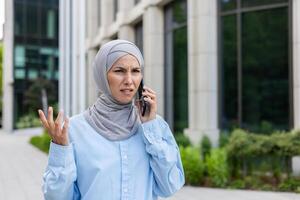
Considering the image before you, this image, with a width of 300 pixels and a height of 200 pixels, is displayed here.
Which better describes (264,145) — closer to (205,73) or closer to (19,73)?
(205,73)

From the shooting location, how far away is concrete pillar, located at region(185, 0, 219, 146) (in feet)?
42.2

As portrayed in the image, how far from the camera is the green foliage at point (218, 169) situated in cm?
925

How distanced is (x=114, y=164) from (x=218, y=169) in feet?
24.8

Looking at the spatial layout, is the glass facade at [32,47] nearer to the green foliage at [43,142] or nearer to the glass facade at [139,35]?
the green foliage at [43,142]

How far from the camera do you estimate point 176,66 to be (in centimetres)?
1591

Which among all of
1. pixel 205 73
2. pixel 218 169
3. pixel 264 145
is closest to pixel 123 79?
pixel 218 169

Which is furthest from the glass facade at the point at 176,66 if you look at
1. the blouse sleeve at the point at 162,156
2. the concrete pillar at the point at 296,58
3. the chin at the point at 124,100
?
the chin at the point at 124,100

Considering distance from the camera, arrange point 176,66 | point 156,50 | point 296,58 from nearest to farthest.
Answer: point 296,58
point 176,66
point 156,50

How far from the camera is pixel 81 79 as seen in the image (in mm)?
14531

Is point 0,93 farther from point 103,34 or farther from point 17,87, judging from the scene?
point 103,34

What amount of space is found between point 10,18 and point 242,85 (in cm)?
3024

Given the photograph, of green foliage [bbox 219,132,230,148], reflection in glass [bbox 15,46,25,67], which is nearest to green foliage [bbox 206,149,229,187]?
green foliage [bbox 219,132,230,148]

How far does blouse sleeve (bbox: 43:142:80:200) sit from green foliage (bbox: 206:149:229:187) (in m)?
7.66

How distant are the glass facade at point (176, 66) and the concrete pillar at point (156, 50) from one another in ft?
0.63
